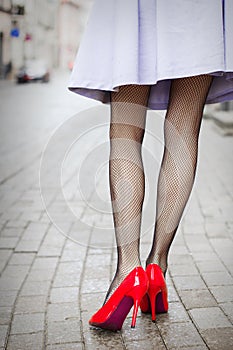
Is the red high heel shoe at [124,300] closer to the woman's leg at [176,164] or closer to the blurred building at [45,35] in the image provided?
the woman's leg at [176,164]

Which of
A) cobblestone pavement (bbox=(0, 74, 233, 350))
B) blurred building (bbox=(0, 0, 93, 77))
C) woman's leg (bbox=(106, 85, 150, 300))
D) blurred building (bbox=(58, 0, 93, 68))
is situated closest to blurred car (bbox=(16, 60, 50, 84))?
blurred building (bbox=(0, 0, 93, 77))

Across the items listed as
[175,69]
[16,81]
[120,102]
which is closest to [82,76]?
[120,102]

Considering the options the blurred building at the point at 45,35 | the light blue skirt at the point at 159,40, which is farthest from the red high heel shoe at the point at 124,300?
the blurred building at the point at 45,35

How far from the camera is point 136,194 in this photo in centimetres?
163

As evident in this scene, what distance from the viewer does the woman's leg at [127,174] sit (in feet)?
5.34

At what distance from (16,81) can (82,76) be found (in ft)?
86.3

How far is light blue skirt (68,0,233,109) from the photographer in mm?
1549

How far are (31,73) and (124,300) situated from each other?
27.4m

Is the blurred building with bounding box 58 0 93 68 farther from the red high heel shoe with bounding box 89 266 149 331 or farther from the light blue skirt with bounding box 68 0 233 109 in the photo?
the red high heel shoe with bounding box 89 266 149 331

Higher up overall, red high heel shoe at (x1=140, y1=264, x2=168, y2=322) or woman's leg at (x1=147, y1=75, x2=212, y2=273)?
woman's leg at (x1=147, y1=75, x2=212, y2=273)

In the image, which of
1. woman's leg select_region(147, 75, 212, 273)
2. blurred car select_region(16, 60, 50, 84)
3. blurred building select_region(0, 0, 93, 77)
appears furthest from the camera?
blurred car select_region(16, 60, 50, 84)

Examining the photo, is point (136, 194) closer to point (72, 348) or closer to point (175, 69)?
point (175, 69)

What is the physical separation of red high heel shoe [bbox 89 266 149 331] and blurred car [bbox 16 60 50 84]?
85.1ft

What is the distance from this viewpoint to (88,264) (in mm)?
2361
